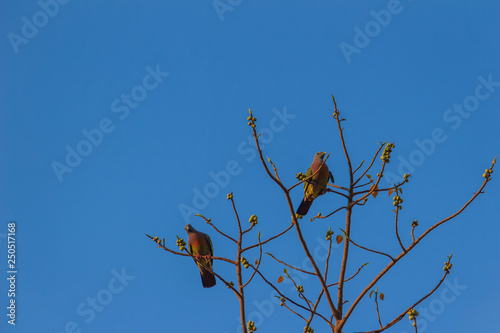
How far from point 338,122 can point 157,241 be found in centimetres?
116

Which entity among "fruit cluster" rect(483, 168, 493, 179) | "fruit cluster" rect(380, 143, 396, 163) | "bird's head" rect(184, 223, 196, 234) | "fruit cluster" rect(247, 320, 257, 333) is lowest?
"fruit cluster" rect(247, 320, 257, 333)

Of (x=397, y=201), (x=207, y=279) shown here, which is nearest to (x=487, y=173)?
(x=397, y=201)

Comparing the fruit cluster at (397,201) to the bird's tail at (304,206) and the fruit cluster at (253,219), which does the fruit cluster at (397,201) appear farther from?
the bird's tail at (304,206)

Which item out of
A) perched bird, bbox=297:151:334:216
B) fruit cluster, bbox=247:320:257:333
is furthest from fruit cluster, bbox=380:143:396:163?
perched bird, bbox=297:151:334:216

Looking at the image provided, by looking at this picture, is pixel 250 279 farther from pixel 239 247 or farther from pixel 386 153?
pixel 386 153

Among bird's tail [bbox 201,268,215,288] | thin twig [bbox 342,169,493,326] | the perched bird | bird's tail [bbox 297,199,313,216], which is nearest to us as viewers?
thin twig [bbox 342,169,493,326]

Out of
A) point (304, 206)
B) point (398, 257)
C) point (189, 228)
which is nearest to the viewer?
point (398, 257)

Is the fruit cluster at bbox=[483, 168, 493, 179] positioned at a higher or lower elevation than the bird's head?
lower

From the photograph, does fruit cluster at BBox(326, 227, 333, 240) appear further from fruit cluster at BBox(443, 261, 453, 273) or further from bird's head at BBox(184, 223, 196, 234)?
bird's head at BBox(184, 223, 196, 234)

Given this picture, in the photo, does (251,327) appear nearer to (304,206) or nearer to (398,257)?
(398,257)

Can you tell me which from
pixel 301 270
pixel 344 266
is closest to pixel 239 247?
pixel 301 270

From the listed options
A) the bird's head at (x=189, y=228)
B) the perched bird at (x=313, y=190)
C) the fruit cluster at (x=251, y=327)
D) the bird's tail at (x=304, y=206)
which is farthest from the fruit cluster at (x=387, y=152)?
the bird's head at (x=189, y=228)

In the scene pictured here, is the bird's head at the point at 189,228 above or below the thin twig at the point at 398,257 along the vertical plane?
above

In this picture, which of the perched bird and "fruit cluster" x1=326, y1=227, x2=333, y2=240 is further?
the perched bird
